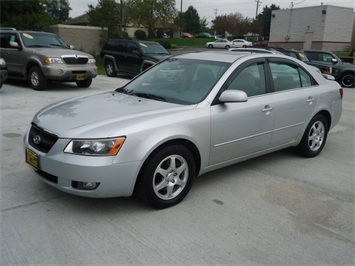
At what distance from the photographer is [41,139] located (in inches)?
136

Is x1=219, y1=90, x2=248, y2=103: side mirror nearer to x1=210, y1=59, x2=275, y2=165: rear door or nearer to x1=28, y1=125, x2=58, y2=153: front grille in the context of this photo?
x1=210, y1=59, x2=275, y2=165: rear door

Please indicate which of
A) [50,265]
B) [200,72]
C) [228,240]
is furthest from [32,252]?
[200,72]

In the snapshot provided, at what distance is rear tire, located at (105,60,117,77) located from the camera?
619 inches

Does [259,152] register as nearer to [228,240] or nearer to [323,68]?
[228,240]

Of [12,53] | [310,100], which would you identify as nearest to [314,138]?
[310,100]

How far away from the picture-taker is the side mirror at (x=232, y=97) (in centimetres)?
375

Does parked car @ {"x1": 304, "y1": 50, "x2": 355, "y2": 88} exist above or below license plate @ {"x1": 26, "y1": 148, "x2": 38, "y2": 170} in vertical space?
above

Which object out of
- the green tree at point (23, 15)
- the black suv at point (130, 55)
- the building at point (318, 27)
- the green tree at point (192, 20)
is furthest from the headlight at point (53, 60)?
the green tree at point (192, 20)

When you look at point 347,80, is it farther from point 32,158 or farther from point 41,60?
point 32,158

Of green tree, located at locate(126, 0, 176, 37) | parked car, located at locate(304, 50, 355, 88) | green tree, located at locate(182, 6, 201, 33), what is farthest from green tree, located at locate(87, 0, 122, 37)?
green tree, located at locate(182, 6, 201, 33)

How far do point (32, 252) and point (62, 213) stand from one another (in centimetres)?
62

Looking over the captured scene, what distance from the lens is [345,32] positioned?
1604 inches

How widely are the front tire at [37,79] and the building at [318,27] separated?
36182mm

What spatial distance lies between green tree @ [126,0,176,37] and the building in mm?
13714
